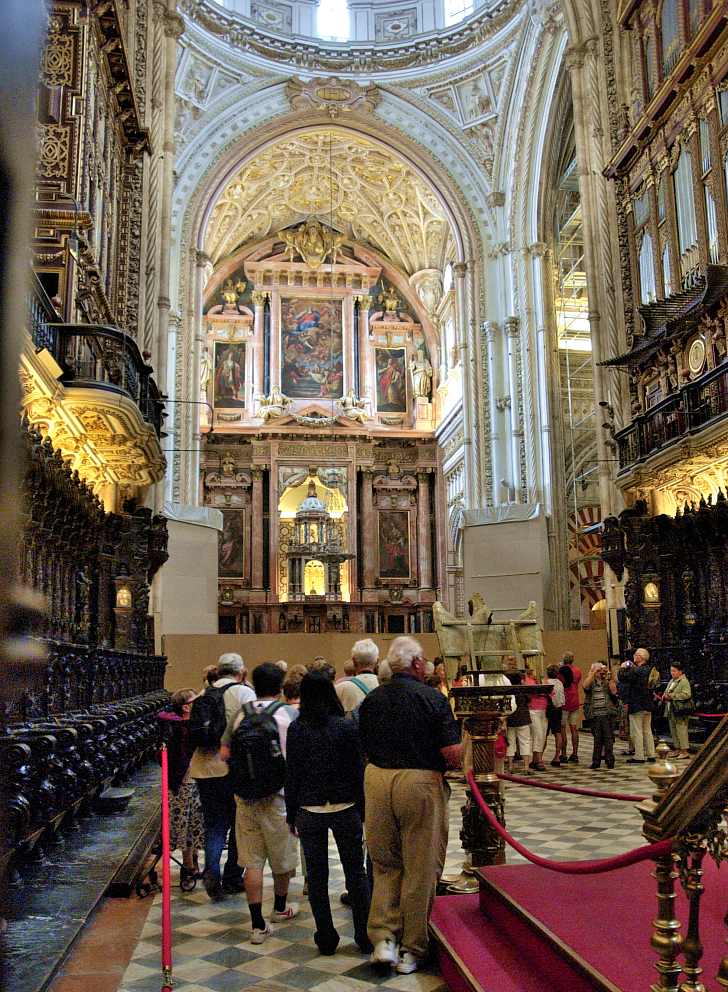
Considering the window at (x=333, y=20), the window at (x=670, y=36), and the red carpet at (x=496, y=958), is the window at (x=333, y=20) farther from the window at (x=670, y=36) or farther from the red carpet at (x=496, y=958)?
the red carpet at (x=496, y=958)

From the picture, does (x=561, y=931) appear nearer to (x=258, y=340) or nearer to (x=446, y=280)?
(x=446, y=280)

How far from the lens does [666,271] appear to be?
14.3 m

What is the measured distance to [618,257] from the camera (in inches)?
634

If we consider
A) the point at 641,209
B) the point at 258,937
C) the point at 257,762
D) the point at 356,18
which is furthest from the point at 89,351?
the point at 356,18

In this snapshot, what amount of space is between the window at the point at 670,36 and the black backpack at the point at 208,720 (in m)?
13.3

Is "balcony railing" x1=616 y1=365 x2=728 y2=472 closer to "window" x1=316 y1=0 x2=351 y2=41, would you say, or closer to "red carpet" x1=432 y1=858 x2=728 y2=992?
"red carpet" x1=432 y1=858 x2=728 y2=992

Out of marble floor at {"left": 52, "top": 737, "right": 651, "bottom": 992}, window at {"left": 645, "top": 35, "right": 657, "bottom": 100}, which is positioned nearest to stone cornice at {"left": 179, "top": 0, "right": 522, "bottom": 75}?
window at {"left": 645, "top": 35, "right": 657, "bottom": 100}

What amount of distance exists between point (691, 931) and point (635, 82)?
54.0ft

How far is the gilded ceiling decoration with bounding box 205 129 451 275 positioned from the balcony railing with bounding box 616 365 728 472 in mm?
15306

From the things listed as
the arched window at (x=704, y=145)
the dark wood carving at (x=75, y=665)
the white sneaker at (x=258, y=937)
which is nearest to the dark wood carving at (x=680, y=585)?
the arched window at (x=704, y=145)

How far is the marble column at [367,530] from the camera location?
93.8ft

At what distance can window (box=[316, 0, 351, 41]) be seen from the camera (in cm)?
2534

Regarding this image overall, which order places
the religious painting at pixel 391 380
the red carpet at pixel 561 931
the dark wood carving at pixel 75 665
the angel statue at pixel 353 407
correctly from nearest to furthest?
the red carpet at pixel 561 931 < the dark wood carving at pixel 75 665 < the angel statue at pixel 353 407 < the religious painting at pixel 391 380

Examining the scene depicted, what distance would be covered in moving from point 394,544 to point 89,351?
19231 millimetres
